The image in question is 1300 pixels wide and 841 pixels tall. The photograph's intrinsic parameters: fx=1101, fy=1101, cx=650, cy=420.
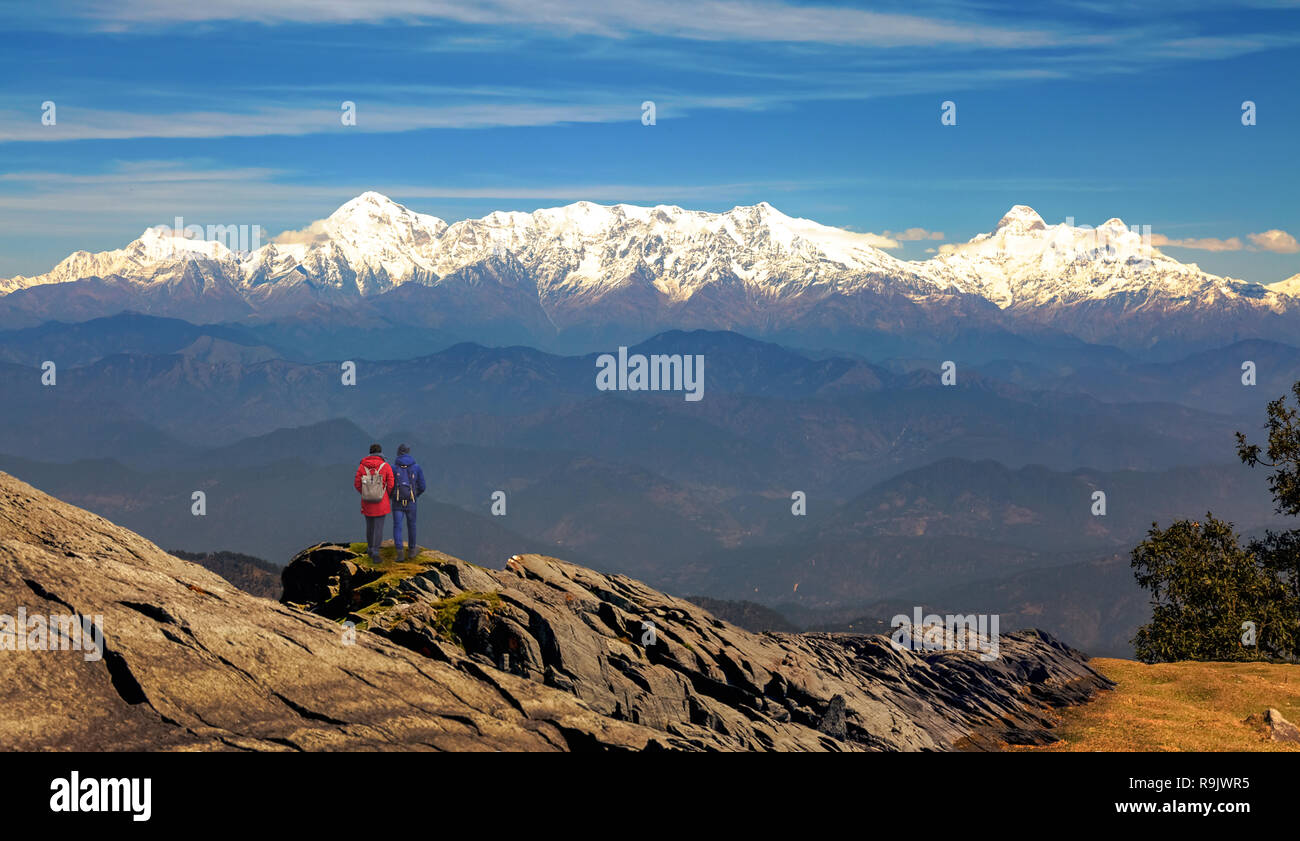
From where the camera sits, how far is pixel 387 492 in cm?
4591

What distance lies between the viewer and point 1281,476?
87562 mm

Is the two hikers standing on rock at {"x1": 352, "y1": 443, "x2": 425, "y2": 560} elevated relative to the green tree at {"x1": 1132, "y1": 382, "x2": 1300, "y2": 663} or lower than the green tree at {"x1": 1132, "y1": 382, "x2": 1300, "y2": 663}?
elevated

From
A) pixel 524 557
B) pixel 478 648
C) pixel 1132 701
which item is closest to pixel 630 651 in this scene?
pixel 478 648

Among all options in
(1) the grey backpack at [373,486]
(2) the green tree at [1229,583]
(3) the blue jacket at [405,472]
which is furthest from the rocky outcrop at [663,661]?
(2) the green tree at [1229,583]

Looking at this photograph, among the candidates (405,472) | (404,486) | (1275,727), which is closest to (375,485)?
(404,486)

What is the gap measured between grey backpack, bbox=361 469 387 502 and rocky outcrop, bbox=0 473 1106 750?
3.26m

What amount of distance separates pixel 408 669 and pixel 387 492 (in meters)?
12.7

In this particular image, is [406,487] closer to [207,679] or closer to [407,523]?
[407,523]

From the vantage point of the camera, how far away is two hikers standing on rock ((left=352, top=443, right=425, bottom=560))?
149 feet

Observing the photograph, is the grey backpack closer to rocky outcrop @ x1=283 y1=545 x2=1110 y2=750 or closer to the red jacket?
the red jacket

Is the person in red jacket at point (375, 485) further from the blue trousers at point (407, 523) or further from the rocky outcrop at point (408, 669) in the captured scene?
the rocky outcrop at point (408, 669)

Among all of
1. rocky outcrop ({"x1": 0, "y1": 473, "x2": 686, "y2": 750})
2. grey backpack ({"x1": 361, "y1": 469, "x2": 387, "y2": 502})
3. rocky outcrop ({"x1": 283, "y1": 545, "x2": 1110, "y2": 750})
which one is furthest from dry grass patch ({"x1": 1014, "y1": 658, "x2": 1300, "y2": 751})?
grey backpack ({"x1": 361, "y1": 469, "x2": 387, "y2": 502})

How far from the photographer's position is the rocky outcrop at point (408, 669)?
2808cm
